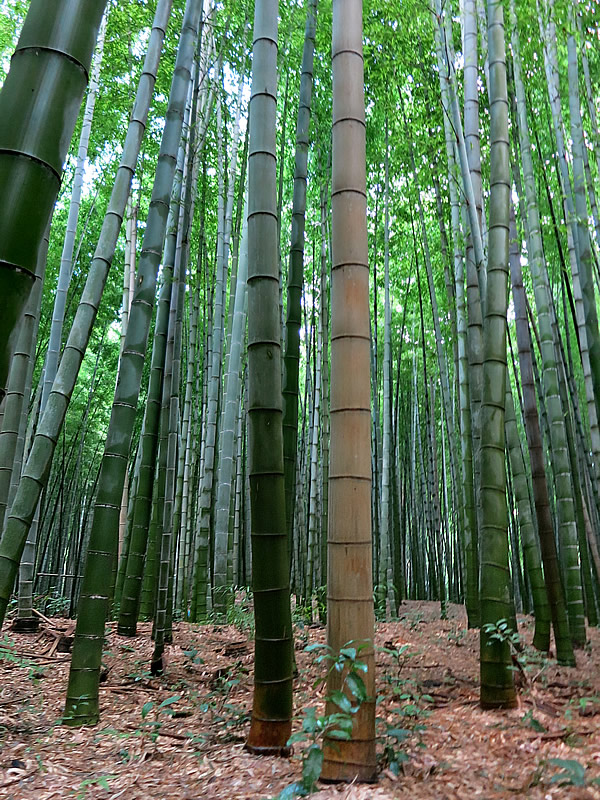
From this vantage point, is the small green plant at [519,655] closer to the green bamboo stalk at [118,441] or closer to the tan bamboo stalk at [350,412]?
the tan bamboo stalk at [350,412]

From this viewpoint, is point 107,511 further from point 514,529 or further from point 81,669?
point 514,529

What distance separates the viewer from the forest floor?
1795mm

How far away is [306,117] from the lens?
2.87 meters

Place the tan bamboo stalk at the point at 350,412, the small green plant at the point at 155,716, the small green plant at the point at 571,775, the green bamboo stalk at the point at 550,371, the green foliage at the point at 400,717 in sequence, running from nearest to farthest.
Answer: the small green plant at the point at 571,775, the tan bamboo stalk at the point at 350,412, the green foliage at the point at 400,717, the small green plant at the point at 155,716, the green bamboo stalk at the point at 550,371

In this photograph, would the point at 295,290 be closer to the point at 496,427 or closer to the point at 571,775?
the point at 496,427

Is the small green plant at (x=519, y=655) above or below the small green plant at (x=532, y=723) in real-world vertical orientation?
above

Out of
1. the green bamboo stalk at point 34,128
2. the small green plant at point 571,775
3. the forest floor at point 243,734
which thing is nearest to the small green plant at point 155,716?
the forest floor at point 243,734

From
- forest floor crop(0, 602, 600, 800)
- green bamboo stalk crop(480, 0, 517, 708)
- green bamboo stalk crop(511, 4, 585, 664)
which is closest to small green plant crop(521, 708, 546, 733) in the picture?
forest floor crop(0, 602, 600, 800)

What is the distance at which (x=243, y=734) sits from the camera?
2328 millimetres

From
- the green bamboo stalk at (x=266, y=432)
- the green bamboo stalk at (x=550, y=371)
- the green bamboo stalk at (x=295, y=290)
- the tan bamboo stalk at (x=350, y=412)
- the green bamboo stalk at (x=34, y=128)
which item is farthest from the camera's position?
the green bamboo stalk at (x=550, y=371)

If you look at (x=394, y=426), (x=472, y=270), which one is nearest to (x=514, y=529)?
(x=394, y=426)

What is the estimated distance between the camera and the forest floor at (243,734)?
179 cm

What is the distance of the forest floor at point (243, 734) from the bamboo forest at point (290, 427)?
0.05 ft

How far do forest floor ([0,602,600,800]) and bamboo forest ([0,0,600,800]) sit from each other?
0.02 m
